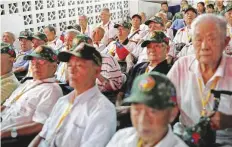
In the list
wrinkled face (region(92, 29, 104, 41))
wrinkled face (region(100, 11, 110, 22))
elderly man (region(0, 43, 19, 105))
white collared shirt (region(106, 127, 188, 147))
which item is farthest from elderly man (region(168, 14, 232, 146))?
wrinkled face (region(100, 11, 110, 22))

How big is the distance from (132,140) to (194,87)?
55 cm

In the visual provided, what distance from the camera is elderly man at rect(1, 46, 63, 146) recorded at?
7.08 ft

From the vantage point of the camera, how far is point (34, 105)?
2289 mm

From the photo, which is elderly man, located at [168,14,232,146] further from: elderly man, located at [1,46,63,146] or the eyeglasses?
the eyeglasses

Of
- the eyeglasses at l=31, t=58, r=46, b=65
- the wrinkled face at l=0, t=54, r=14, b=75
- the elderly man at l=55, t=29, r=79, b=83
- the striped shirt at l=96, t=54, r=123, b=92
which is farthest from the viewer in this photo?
the elderly man at l=55, t=29, r=79, b=83

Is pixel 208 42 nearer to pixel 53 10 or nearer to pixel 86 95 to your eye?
pixel 86 95

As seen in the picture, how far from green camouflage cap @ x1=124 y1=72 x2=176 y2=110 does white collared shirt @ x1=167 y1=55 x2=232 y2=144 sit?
1.66 feet

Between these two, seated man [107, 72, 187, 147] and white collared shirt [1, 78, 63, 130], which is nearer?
seated man [107, 72, 187, 147]

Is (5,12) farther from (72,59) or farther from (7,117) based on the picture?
(72,59)

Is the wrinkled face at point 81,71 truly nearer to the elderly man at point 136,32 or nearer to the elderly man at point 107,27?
the elderly man at point 136,32

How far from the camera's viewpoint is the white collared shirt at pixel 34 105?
2201mm

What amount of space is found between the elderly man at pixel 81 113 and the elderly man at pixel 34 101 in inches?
6.6

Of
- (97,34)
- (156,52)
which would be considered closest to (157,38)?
(156,52)

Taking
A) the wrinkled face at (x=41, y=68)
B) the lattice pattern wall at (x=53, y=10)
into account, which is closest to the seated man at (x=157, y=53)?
the wrinkled face at (x=41, y=68)
